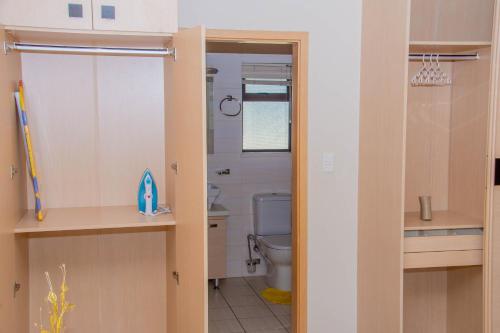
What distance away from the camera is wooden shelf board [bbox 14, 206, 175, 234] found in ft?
8.99

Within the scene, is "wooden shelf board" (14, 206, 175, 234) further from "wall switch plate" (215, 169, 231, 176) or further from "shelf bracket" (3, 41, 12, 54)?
"wall switch plate" (215, 169, 231, 176)

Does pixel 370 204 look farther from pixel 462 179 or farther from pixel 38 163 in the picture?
pixel 38 163

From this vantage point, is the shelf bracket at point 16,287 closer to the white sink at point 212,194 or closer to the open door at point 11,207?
the open door at point 11,207

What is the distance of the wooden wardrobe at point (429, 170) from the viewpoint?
312 cm

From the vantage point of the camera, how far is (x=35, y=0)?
2.63 metres

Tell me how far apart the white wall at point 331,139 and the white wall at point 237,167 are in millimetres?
1838

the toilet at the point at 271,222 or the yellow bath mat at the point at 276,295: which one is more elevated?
the toilet at the point at 271,222

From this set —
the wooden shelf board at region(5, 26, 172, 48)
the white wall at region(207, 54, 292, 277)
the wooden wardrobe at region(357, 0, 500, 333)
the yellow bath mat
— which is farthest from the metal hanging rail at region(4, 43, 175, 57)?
the yellow bath mat

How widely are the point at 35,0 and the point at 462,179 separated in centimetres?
236

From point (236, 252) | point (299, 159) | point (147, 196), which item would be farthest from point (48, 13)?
point (236, 252)

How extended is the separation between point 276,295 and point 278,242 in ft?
1.37

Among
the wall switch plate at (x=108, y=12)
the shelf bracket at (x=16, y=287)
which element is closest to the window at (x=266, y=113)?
the wall switch plate at (x=108, y=12)

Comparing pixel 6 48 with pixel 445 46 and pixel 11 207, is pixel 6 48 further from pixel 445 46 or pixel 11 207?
pixel 445 46

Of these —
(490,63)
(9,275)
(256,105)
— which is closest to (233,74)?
(256,105)
